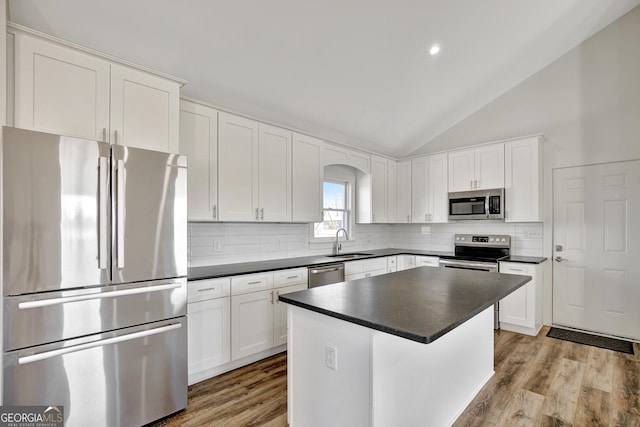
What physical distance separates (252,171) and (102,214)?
1600mm

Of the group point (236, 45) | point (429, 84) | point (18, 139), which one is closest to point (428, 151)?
point (429, 84)

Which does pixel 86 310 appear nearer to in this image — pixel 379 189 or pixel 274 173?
pixel 274 173

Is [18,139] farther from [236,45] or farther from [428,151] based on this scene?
[428,151]

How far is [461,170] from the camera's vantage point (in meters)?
4.62

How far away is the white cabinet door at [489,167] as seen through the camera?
13.9ft

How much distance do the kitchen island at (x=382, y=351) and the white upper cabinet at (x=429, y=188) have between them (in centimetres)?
268

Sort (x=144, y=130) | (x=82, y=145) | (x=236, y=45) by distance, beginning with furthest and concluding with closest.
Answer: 1. (x=236, y=45)
2. (x=144, y=130)
3. (x=82, y=145)

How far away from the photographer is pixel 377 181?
502 centimetres

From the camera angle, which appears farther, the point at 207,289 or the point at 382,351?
the point at 207,289

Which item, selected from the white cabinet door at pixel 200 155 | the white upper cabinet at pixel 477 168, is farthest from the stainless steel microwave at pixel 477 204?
the white cabinet door at pixel 200 155

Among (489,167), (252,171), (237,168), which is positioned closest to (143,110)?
(237,168)

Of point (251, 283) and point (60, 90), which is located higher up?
point (60, 90)

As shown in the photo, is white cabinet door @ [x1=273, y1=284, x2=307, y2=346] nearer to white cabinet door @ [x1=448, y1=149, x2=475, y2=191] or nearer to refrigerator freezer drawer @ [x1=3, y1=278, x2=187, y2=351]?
refrigerator freezer drawer @ [x1=3, y1=278, x2=187, y2=351]

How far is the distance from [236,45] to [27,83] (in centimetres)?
144
